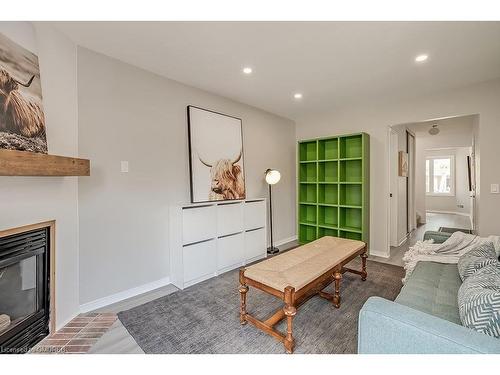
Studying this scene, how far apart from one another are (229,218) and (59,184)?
73.0 inches

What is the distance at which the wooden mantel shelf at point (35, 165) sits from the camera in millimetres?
1315

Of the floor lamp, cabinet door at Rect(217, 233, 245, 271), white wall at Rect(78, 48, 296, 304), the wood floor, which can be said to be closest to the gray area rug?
the wood floor

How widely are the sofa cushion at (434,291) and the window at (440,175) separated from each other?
7727 millimetres

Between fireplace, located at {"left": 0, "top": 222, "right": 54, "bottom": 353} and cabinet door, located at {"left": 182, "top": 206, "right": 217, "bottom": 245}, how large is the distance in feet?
3.83

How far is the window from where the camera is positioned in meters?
7.95

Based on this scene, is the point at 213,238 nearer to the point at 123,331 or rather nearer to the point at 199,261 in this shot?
the point at 199,261

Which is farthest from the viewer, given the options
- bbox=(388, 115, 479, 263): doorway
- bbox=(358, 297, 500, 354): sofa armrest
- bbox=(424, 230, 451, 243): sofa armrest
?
bbox=(388, 115, 479, 263): doorway

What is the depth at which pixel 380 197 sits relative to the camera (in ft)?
12.0

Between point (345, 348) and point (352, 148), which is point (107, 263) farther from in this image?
point (352, 148)

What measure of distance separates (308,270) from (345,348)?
56 centimetres

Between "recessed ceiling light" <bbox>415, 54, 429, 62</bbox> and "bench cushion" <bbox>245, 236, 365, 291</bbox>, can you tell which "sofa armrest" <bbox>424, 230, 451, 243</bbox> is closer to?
"bench cushion" <bbox>245, 236, 365, 291</bbox>

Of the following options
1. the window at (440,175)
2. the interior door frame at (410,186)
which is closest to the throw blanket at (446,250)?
the interior door frame at (410,186)
